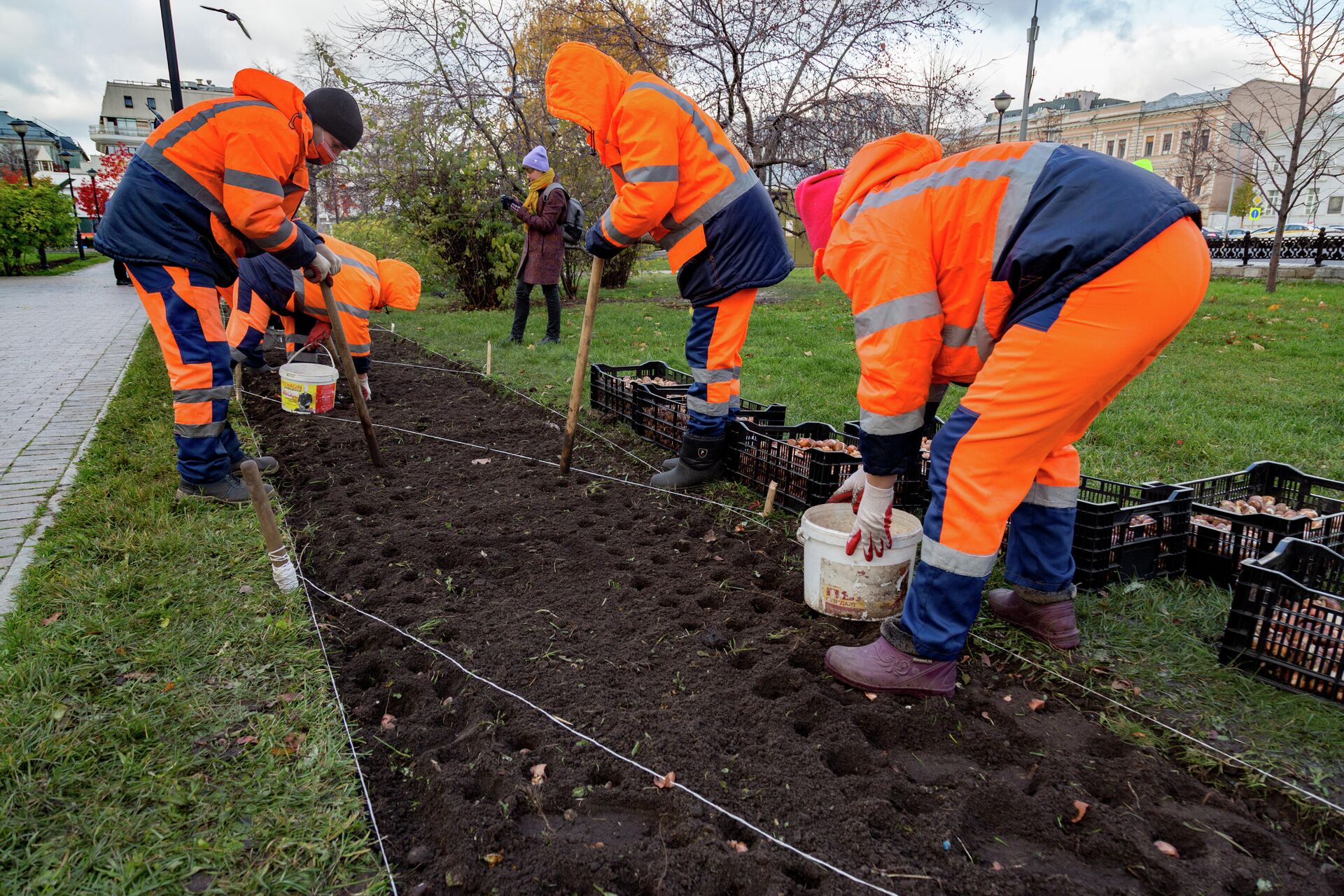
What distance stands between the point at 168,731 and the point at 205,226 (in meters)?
2.75

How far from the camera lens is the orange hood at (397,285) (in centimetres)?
622

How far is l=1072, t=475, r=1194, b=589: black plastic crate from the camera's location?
304 centimetres

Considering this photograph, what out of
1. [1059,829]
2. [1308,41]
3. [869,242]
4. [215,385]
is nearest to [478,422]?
[215,385]

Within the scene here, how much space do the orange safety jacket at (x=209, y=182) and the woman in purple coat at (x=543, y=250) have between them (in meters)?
5.04

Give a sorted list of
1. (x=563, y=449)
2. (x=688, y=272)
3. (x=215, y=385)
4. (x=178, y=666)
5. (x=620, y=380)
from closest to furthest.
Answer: (x=178, y=666)
(x=215, y=385)
(x=688, y=272)
(x=563, y=449)
(x=620, y=380)

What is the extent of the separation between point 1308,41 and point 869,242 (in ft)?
44.6

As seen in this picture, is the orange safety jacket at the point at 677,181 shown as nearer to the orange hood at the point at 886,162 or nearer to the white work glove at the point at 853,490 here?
the white work glove at the point at 853,490

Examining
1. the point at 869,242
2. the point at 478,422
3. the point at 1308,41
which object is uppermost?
the point at 1308,41

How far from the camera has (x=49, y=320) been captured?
426 inches

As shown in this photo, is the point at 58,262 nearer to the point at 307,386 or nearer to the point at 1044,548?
the point at 307,386

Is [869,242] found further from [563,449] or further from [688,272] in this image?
[563,449]

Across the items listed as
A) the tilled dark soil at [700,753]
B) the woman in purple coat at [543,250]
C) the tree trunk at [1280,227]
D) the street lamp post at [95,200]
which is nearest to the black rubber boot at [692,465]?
the tilled dark soil at [700,753]

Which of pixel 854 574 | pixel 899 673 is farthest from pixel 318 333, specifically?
pixel 899 673

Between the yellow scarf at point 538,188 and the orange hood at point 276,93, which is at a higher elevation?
the yellow scarf at point 538,188
